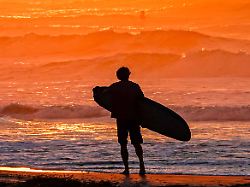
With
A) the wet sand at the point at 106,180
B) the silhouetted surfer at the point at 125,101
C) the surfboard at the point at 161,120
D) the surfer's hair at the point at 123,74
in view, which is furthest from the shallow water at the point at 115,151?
the surfer's hair at the point at 123,74

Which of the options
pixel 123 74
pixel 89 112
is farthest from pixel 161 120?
pixel 89 112

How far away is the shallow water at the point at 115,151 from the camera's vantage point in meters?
12.5

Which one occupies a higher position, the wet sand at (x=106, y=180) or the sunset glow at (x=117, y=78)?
the sunset glow at (x=117, y=78)

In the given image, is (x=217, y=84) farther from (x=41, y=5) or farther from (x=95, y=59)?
(x=41, y=5)

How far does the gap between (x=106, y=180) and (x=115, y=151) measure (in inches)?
185

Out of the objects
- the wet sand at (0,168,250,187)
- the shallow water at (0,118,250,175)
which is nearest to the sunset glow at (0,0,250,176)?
the shallow water at (0,118,250,175)

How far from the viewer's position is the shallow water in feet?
40.9

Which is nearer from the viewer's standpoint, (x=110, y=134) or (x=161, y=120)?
(x=161, y=120)

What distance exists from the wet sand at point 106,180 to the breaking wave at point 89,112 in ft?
45.6

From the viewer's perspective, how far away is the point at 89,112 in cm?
2734

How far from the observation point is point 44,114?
90.7 ft

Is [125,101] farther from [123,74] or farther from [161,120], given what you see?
[161,120]

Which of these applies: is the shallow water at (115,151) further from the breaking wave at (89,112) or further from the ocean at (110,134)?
the breaking wave at (89,112)

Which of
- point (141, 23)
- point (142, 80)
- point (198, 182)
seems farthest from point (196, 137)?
point (141, 23)
